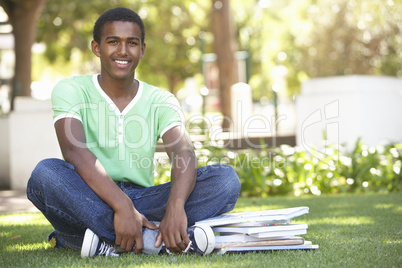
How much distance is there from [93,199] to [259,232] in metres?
0.97

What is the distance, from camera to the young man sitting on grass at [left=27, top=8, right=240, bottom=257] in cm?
320

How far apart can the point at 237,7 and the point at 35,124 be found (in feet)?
73.2

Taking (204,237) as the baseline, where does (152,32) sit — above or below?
above

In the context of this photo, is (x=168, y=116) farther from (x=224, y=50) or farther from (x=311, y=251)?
(x=224, y=50)

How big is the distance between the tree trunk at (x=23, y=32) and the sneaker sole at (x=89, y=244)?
847 cm

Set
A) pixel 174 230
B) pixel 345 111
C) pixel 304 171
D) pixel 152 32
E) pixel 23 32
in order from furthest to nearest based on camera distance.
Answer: pixel 152 32 → pixel 23 32 → pixel 345 111 → pixel 304 171 → pixel 174 230

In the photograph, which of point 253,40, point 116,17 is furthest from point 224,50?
point 253,40

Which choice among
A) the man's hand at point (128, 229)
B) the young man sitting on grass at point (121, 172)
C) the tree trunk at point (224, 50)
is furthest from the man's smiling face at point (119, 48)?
the tree trunk at point (224, 50)

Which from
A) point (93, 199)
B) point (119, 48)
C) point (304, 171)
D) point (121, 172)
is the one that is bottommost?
point (304, 171)

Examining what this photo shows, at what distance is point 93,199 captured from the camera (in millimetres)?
3227

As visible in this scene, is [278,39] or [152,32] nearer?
[152,32]

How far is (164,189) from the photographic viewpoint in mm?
3553

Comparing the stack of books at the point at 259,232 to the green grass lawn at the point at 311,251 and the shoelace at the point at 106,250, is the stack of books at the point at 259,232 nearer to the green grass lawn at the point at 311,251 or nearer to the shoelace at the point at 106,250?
the green grass lawn at the point at 311,251

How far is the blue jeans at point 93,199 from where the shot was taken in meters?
3.21
